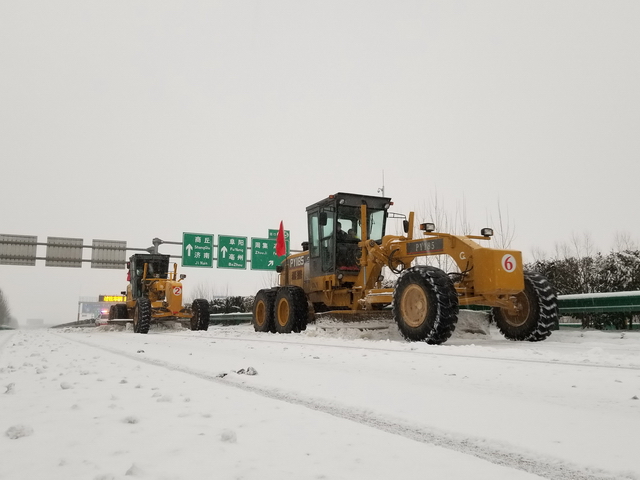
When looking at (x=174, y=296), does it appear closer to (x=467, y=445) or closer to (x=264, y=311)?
(x=264, y=311)

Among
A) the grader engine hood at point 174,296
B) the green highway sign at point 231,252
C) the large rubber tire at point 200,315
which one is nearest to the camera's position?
the large rubber tire at point 200,315

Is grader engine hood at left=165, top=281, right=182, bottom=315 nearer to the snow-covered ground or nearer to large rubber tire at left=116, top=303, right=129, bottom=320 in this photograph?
large rubber tire at left=116, top=303, right=129, bottom=320

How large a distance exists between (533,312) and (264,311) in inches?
291

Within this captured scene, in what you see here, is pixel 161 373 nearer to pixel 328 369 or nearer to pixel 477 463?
pixel 328 369

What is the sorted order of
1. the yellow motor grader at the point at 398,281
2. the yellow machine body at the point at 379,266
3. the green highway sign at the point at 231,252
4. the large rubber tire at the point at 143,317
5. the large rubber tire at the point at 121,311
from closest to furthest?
the yellow motor grader at the point at 398,281 → the yellow machine body at the point at 379,266 → the large rubber tire at the point at 143,317 → the large rubber tire at the point at 121,311 → the green highway sign at the point at 231,252

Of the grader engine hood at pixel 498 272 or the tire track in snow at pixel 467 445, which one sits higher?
the grader engine hood at pixel 498 272

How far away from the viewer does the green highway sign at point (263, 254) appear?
30.0m

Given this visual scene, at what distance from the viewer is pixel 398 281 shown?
28.2 feet

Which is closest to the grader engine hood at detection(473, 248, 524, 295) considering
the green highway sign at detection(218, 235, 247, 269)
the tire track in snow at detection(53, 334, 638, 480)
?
the tire track in snow at detection(53, 334, 638, 480)

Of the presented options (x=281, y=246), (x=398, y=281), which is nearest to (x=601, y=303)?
(x=398, y=281)

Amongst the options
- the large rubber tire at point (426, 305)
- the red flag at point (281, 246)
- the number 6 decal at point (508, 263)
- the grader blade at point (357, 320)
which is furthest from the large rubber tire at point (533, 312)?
the red flag at point (281, 246)

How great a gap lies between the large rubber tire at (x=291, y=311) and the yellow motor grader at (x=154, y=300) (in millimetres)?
5788

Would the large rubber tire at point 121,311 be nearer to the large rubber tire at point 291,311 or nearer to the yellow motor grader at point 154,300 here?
the yellow motor grader at point 154,300

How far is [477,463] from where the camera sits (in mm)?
1736
